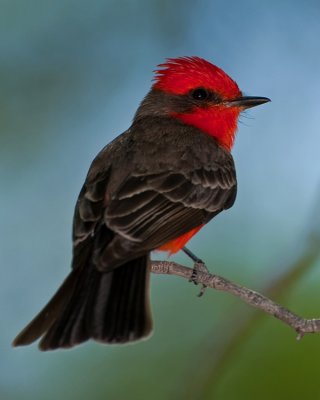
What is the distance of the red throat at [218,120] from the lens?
443cm

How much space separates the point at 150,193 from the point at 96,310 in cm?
77

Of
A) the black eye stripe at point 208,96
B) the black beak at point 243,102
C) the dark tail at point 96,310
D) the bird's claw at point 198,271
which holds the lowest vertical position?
the dark tail at point 96,310

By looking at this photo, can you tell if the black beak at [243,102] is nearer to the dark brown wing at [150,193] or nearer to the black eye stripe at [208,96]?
the black eye stripe at [208,96]

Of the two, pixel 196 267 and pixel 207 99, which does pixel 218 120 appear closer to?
pixel 207 99

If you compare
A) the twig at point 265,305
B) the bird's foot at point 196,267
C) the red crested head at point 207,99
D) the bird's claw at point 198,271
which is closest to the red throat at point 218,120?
the red crested head at point 207,99

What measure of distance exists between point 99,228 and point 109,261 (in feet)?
1.02

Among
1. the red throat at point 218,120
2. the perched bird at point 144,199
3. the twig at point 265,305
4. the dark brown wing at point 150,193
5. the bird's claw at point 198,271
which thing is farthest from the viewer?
the red throat at point 218,120

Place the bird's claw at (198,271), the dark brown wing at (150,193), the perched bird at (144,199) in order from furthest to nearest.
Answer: the bird's claw at (198,271) < the dark brown wing at (150,193) < the perched bird at (144,199)

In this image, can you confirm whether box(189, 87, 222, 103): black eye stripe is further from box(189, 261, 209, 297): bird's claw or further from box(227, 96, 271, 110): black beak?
box(189, 261, 209, 297): bird's claw

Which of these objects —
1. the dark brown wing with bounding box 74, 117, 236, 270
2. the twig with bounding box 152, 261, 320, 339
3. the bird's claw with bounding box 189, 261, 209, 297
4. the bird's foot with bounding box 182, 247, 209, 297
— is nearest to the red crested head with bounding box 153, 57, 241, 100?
the dark brown wing with bounding box 74, 117, 236, 270

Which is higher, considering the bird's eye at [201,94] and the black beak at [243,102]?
the bird's eye at [201,94]

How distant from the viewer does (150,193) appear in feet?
11.7

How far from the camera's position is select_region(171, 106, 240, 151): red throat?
4.43 meters

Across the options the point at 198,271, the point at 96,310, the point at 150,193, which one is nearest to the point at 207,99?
the point at 150,193
